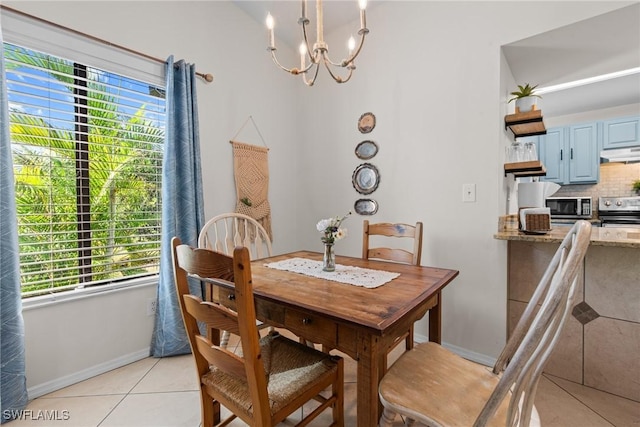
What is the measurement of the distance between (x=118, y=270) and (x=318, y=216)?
1.73 meters

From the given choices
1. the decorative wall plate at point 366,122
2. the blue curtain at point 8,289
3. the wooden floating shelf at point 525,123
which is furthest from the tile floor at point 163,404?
the decorative wall plate at point 366,122

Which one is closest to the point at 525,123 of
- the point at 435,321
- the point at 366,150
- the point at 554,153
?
the point at 366,150

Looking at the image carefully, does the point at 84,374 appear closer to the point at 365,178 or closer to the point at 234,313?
the point at 234,313

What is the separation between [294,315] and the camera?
1143mm

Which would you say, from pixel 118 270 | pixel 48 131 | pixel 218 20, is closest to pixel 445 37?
pixel 218 20

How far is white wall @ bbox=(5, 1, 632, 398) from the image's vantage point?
1.83 metres

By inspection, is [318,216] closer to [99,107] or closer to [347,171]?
[347,171]

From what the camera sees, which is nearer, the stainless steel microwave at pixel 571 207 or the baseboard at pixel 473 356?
the baseboard at pixel 473 356

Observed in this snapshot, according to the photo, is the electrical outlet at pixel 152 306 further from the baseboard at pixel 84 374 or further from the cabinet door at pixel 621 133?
the cabinet door at pixel 621 133

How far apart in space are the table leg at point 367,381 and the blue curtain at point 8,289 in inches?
67.7

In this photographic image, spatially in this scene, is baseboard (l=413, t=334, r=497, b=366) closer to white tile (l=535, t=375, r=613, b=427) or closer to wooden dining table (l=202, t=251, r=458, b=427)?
white tile (l=535, t=375, r=613, b=427)

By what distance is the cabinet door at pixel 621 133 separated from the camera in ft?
10.8

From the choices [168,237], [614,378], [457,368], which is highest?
[168,237]

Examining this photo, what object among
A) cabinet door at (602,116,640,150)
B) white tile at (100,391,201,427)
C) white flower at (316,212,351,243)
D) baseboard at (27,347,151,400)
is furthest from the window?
cabinet door at (602,116,640,150)
